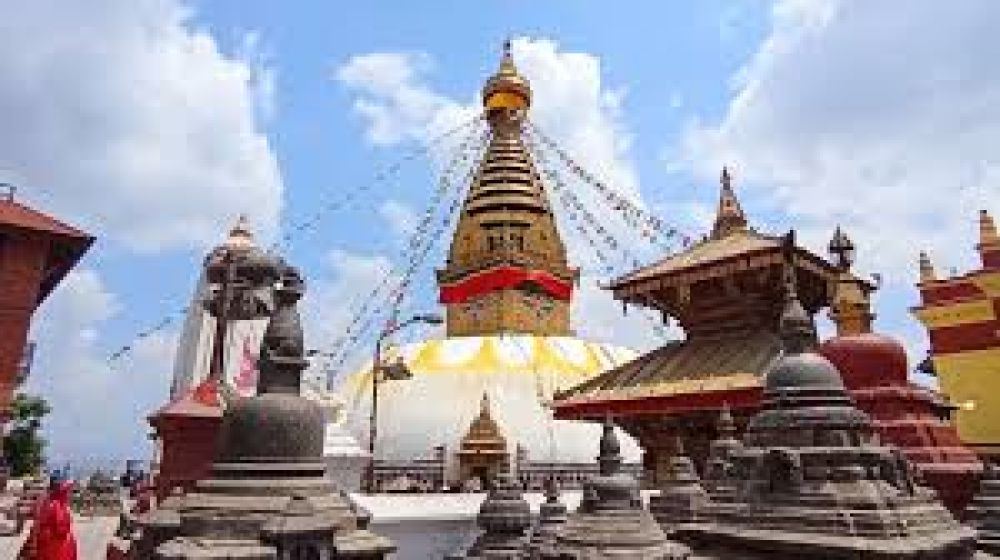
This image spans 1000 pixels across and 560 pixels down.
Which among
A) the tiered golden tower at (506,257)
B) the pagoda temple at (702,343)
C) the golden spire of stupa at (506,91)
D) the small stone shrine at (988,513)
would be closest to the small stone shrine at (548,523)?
the pagoda temple at (702,343)

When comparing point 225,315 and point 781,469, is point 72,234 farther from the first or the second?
point 781,469

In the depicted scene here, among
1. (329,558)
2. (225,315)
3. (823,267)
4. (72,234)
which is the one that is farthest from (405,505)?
(72,234)

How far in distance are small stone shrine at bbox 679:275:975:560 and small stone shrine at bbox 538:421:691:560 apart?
0.47 meters

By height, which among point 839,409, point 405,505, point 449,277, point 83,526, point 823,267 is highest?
point 449,277

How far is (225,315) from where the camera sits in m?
8.63

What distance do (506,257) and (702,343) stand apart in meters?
16.3

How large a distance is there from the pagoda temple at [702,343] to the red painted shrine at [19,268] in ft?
36.9

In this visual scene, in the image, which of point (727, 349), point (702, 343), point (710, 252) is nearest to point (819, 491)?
point (727, 349)

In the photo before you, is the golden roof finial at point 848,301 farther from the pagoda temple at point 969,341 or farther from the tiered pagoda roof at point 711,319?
the pagoda temple at point 969,341

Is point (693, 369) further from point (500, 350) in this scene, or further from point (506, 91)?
point (506, 91)

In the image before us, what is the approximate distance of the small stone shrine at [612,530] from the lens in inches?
274

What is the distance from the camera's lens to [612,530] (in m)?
7.09

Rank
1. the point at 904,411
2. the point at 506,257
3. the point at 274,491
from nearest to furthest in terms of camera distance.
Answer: the point at 274,491 < the point at 904,411 < the point at 506,257

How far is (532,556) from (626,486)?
221 centimetres
